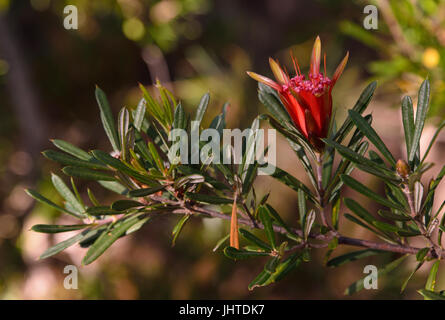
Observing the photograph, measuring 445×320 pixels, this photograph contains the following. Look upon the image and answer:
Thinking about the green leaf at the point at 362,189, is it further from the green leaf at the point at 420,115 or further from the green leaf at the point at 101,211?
the green leaf at the point at 101,211

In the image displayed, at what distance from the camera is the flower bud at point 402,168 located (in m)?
0.30

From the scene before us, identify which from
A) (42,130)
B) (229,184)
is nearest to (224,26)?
(42,130)

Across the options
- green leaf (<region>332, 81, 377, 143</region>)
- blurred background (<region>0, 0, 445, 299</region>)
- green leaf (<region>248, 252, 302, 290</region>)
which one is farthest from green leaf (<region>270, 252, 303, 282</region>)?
blurred background (<region>0, 0, 445, 299</region>)

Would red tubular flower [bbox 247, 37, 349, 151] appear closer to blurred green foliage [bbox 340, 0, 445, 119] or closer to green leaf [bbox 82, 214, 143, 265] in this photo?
green leaf [bbox 82, 214, 143, 265]

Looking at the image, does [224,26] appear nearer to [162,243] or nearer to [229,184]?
[162,243]

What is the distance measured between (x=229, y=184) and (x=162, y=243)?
0.95 m

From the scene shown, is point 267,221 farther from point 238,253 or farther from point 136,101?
point 136,101

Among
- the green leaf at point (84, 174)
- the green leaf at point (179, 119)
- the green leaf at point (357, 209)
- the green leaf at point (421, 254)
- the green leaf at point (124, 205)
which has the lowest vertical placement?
the green leaf at point (421, 254)

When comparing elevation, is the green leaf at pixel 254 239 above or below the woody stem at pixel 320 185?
below

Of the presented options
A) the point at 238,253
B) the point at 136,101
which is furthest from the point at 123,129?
the point at 136,101

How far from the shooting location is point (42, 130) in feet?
3.97

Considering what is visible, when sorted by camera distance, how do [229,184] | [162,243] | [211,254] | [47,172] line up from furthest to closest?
[162,243] < [47,172] < [211,254] < [229,184]

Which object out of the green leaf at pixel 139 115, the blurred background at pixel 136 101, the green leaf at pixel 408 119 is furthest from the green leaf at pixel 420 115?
the blurred background at pixel 136 101

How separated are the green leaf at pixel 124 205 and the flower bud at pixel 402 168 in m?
0.21
